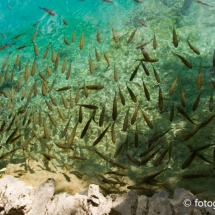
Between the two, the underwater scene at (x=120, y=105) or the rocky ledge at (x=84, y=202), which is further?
the underwater scene at (x=120, y=105)

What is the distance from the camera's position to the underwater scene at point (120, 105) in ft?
13.9

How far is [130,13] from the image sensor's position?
1193 centimetres

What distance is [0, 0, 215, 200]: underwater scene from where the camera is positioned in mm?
4250

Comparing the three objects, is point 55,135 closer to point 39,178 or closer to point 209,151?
point 39,178

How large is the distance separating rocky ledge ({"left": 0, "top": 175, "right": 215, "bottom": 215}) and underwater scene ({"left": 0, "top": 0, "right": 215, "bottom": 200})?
360 mm

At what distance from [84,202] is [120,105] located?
3274mm

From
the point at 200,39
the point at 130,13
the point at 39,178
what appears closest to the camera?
the point at 39,178

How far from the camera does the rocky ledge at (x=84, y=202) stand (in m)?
3.04

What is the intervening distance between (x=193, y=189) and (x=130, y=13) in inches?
400

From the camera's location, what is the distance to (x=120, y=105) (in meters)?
6.29

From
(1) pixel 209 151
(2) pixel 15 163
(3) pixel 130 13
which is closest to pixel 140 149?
(1) pixel 209 151

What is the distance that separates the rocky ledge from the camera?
9.98 ft

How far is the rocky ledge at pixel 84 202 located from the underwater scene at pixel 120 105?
1.18 feet

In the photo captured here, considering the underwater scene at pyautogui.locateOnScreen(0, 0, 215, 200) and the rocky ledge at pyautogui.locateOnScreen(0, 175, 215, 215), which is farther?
the underwater scene at pyautogui.locateOnScreen(0, 0, 215, 200)
